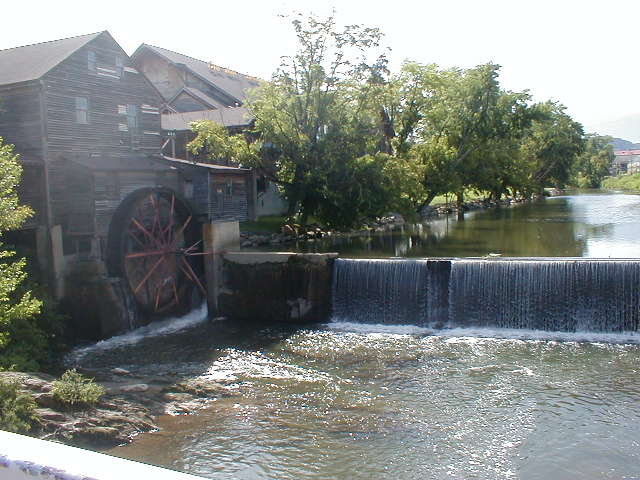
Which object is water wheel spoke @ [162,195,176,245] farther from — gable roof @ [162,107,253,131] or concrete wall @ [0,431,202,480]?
concrete wall @ [0,431,202,480]

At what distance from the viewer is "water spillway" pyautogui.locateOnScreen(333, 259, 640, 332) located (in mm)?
16812

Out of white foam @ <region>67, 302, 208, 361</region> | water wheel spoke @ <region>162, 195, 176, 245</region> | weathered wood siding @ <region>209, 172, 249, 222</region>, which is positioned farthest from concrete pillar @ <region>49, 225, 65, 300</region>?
weathered wood siding @ <region>209, 172, 249, 222</region>

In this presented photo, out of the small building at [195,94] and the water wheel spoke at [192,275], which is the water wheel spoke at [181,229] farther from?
the small building at [195,94]

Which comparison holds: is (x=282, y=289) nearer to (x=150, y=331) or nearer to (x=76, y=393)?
(x=150, y=331)

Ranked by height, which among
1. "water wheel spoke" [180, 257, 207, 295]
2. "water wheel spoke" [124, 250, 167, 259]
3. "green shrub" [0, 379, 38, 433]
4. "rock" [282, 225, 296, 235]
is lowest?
"green shrub" [0, 379, 38, 433]

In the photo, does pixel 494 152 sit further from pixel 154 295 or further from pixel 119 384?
pixel 119 384

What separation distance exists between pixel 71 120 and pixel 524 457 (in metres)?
16.4

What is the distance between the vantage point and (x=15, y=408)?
30.6ft

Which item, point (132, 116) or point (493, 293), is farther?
point (132, 116)

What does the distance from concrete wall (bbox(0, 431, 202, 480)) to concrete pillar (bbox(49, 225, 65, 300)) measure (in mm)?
16252

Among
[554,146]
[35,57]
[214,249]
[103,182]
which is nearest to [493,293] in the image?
[214,249]

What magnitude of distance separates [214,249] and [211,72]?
2437cm

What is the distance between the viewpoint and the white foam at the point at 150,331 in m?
16.3

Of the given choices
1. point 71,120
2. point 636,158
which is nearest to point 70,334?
point 71,120
